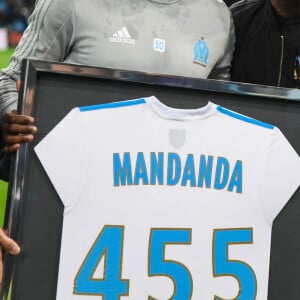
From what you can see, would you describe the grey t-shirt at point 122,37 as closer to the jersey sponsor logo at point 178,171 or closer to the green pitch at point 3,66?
the jersey sponsor logo at point 178,171

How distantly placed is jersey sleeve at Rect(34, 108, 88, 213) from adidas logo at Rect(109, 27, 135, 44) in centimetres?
34

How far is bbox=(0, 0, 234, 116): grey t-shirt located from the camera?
2371 millimetres

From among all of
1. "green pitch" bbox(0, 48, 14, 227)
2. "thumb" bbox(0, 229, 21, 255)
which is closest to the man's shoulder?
"thumb" bbox(0, 229, 21, 255)

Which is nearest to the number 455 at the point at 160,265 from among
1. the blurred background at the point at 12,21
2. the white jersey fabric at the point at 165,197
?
the white jersey fabric at the point at 165,197

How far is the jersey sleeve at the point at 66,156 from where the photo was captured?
2143 mm

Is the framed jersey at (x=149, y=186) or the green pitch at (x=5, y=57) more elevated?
the green pitch at (x=5, y=57)

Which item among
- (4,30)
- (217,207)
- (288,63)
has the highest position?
(4,30)

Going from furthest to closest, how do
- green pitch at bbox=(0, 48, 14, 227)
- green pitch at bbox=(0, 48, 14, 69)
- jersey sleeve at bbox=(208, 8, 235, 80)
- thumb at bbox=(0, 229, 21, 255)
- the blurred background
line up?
the blurred background
green pitch at bbox=(0, 48, 14, 69)
green pitch at bbox=(0, 48, 14, 227)
jersey sleeve at bbox=(208, 8, 235, 80)
thumb at bbox=(0, 229, 21, 255)

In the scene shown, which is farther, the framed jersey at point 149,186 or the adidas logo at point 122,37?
the adidas logo at point 122,37

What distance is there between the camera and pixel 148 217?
2.20 metres

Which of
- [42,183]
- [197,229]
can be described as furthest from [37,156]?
[197,229]

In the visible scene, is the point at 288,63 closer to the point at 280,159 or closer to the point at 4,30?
the point at 280,159

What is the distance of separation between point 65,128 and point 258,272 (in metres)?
0.66

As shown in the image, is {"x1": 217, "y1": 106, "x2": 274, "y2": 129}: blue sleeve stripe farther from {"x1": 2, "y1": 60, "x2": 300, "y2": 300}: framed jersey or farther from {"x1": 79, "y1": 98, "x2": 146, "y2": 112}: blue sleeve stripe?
{"x1": 79, "y1": 98, "x2": 146, "y2": 112}: blue sleeve stripe
